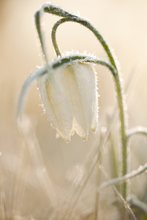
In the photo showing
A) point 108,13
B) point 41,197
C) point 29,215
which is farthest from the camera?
point 108,13

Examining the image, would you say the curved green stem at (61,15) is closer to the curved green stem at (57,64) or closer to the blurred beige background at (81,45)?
the curved green stem at (57,64)

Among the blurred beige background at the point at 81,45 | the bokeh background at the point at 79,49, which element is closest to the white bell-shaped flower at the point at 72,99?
the bokeh background at the point at 79,49

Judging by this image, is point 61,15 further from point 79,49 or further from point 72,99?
point 79,49

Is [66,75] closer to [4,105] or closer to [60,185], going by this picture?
[60,185]

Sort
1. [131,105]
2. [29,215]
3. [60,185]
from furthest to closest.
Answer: [131,105]
[60,185]
[29,215]

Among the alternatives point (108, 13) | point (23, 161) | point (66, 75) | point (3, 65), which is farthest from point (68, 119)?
point (108, 13)

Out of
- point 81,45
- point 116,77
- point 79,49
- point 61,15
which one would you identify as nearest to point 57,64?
point 61,15
